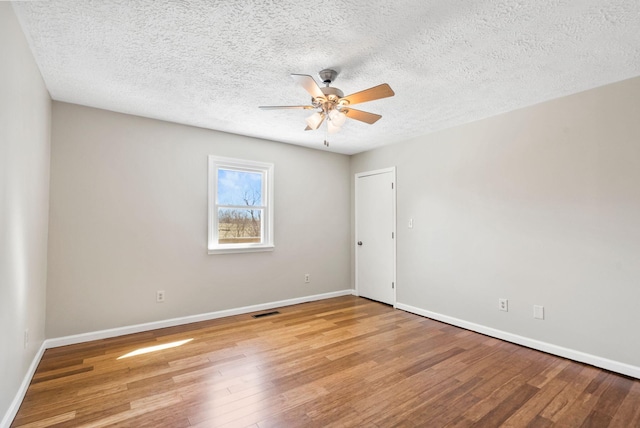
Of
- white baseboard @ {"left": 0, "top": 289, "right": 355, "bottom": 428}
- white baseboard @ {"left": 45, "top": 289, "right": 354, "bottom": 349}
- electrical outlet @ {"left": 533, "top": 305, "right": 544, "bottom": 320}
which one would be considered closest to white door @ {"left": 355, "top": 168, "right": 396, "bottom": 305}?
white baseboard @ {"left": 0, "top": 289, "right": 355, "bottom": 428}

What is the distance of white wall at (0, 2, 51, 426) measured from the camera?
1.68 meters

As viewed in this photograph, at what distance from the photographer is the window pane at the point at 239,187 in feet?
13.5

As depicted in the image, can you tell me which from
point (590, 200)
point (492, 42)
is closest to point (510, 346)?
point (590, 200)

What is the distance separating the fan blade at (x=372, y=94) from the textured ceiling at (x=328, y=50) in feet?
0.83

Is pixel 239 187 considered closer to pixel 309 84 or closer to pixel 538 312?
pixel 309 84

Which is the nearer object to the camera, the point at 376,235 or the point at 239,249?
the point at 239,249

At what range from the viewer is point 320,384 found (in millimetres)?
2318

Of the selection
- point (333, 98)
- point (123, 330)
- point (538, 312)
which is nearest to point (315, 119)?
point (333, 98)

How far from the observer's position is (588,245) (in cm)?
269

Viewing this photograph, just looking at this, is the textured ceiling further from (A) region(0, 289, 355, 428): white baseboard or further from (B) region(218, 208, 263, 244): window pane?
(A) region(0, 289, 355, 428): white baseboard

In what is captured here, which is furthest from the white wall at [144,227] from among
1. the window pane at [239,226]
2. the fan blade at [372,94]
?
the fan blade at [372,94]

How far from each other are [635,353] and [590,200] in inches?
50.0

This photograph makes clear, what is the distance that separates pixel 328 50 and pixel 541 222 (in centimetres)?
259

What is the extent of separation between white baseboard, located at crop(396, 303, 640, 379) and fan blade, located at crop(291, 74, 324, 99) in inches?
120
